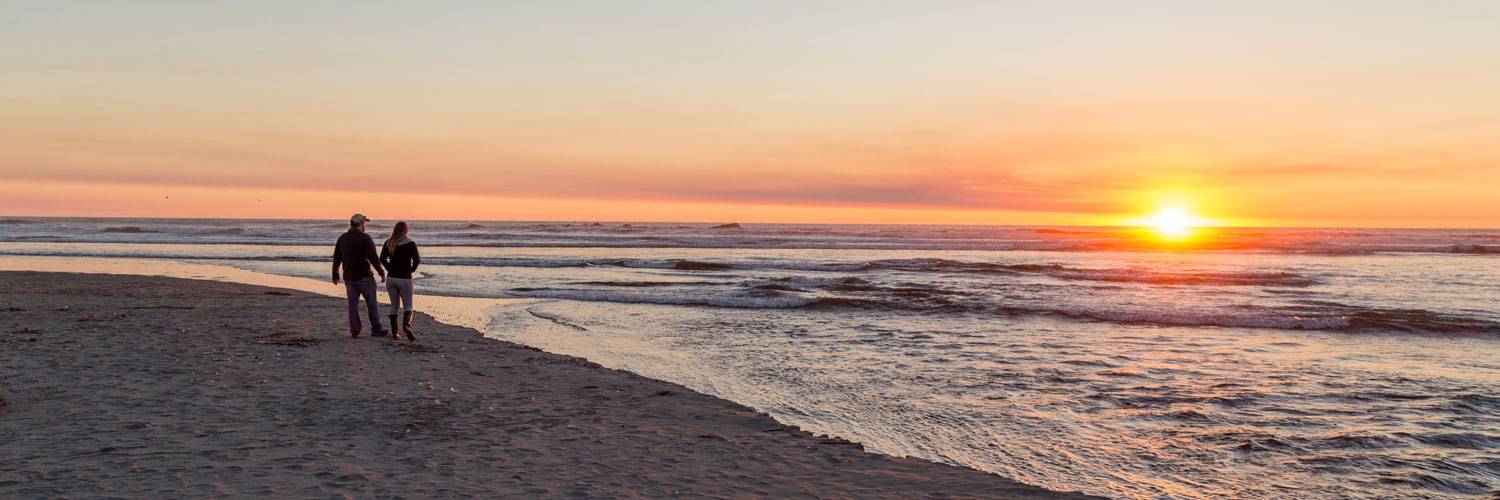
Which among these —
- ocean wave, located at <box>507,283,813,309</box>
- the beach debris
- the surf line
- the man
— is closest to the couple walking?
the man

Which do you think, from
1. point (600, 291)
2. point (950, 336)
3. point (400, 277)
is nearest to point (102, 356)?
point (400, 277)

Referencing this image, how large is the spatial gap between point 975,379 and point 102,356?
10439mm

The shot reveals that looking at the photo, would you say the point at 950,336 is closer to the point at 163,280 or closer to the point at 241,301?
the point at 241,301

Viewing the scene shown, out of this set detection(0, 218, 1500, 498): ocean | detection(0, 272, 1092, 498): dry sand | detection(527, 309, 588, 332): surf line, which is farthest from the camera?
detection(527, 309, 588, 332): surf line

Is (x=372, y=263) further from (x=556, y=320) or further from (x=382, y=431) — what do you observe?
(x=382, y=431)

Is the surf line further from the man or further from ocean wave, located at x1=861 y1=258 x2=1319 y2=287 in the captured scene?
ocean wave, located at x1=861 y1=258 x2=1319 y2=287

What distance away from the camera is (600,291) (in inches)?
A: 995

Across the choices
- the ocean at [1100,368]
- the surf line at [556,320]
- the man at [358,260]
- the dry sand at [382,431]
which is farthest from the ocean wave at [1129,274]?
the dry sand at [382,431]

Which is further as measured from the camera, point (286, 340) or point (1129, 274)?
point (1129, 274)

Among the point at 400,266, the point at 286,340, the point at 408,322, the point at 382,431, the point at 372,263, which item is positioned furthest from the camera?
the point at 408,322

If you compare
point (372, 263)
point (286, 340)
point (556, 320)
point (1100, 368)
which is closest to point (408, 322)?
point (372, 263)

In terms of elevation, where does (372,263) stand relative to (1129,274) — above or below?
above

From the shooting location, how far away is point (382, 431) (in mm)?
7383

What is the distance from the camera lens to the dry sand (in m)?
5.95
